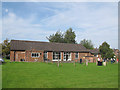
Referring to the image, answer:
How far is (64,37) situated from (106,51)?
2498 centimetres

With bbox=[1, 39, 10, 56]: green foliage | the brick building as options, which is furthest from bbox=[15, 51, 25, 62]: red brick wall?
bbox=[1, 39, 10, 56]: green foliage

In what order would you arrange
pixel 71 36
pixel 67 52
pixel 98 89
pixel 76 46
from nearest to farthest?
1. pixel 98 89
2. pixel 67 52
3. pixel 76 46
4. pixel 71 36

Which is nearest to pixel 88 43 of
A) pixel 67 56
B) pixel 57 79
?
pixel 67 56

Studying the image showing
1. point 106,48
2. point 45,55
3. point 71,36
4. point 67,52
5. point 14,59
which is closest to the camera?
point 14,59

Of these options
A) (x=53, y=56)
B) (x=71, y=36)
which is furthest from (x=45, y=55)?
(x=71, y=36)

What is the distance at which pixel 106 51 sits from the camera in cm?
4438

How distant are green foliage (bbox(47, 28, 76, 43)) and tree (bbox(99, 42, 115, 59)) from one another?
20.4 meters

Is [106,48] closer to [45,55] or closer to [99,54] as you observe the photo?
[99,54]

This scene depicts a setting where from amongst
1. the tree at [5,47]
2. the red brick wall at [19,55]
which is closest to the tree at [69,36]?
the tree at [5,47]

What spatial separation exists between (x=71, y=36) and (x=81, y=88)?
5703 cm

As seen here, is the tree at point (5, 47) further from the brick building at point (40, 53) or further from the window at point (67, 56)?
the window at point (67, 56)

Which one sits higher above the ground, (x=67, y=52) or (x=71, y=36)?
(x=71, y=36)

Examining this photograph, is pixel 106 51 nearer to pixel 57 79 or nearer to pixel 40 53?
pixel 40 53

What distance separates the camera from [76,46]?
4103cm
